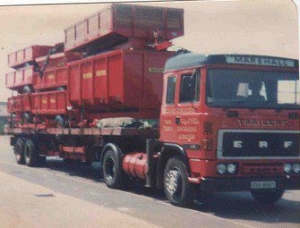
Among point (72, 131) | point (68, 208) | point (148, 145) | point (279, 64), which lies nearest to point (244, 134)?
point (279, 64)

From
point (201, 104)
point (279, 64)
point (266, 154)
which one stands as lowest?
point (266, 154)

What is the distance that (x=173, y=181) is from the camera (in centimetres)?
842

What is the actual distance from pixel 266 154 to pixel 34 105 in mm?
8886

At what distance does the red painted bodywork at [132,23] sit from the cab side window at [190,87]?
2.68 meters

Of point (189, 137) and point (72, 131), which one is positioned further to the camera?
point (72, 131)

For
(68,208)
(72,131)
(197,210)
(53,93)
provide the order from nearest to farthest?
(68,208) < (197,210) < (72,131) < (53,93)

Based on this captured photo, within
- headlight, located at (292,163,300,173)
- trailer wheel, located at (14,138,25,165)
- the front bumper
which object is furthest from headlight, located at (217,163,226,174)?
trailer wheel, located at (14,138,25,165)

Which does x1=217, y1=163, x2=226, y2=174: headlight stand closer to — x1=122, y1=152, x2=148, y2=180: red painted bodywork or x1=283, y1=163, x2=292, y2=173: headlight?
x1=283, y1=163, x2=292, y2=173: headlight

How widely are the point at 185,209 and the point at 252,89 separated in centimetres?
216

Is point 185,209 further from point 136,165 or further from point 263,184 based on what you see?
point 136,165

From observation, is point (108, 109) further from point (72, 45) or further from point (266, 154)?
point (266, 154)

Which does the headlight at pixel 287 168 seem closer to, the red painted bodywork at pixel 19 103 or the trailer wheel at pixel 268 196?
the trailer wheel at pixel 268 196

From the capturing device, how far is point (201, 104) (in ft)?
25.7

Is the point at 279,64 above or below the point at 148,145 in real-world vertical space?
above
